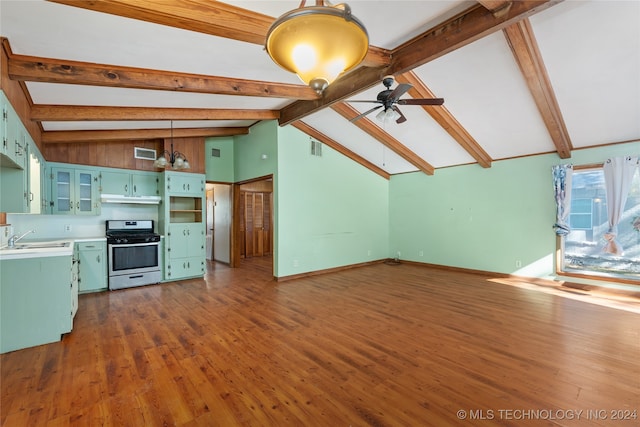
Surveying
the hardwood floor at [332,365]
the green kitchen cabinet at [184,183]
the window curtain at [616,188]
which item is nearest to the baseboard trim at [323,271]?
the hardwood floor at [332,365]

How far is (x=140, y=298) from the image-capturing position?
4398 millimetres

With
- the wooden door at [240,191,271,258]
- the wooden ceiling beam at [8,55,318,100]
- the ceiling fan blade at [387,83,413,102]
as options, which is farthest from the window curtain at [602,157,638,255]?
the wooden door at [240,191,271,258]

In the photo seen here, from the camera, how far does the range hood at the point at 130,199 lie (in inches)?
199

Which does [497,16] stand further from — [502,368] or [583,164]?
[583,164]

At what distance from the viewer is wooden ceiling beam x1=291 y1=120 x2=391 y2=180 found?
18.9 feet

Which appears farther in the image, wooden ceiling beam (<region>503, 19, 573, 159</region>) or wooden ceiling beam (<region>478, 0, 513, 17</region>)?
wooden ceiling beam (<region>503, 19, 573, 159</region>)

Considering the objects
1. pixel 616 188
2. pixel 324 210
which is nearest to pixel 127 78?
pixel 324 210

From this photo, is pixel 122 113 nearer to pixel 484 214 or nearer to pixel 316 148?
pixel 316 148

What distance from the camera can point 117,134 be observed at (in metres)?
4.67

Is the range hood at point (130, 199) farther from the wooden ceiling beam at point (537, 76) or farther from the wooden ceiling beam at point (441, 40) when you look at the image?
the wooden ceiling beam at point (537, 76)

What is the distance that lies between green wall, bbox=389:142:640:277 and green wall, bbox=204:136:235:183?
4470 millimetres

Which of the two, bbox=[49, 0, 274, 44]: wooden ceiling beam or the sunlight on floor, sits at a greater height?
bbox=[49, 0, 274, 44]: wooden ceiling beam

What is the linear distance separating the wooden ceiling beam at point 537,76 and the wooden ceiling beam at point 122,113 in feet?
13.2

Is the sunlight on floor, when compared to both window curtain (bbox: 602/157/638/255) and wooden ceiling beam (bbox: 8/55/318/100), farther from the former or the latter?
wooden ceiling beam (bbox: 8/55/318/100)
